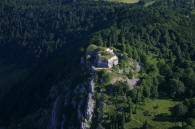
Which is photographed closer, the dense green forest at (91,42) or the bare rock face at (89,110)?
the bare rock face at (89,110)

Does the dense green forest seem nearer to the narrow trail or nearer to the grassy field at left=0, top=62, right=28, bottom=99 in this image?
the grassy field at left=0, top=62, right=28, bottom=99

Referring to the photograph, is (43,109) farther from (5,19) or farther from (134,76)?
(5,19)

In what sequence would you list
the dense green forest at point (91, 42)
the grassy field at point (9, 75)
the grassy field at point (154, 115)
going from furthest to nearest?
the grassy field at point (9, 75) → the dense green forest at point (91, 42) → the grassy field at point (154, 115)

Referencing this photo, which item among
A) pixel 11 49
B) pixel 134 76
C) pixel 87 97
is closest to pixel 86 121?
pixel 87 97

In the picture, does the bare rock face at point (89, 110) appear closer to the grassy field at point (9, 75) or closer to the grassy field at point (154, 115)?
the grassy field at point (154, 115)

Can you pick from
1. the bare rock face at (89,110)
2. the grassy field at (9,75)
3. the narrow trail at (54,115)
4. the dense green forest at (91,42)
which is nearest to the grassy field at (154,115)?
the dense green forest at (91,42)

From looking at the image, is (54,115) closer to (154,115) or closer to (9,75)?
(154,115)

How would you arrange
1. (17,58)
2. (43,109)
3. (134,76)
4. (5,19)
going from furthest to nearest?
(5,19) < (17,58) < (43,109) < (134,76)
